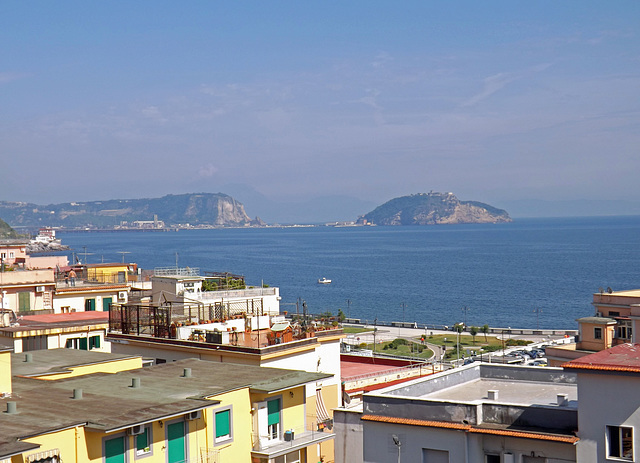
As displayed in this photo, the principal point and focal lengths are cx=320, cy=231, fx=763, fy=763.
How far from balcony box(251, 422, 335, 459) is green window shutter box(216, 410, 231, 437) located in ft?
2.78

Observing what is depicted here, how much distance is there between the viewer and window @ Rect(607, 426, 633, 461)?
11047 millimetres

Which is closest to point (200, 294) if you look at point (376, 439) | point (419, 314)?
point (376, 439)

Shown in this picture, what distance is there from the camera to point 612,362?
37.3 ft

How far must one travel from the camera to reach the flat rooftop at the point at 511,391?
14.2 meters

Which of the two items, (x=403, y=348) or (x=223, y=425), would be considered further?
(x=403, y=348)

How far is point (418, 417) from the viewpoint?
12.8m

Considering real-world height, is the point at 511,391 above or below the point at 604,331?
above

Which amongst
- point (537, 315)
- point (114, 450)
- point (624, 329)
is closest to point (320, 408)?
point (114, 450)

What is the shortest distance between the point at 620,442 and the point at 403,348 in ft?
197

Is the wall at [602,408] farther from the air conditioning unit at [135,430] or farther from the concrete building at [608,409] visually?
the air conditioning unit at [135,430]

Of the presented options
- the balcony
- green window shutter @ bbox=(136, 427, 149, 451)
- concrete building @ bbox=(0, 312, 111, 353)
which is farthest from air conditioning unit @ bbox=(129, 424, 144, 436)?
concrete building @ bbox=(0, 312, 111, 353)

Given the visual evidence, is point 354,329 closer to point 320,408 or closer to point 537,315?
point 537,315

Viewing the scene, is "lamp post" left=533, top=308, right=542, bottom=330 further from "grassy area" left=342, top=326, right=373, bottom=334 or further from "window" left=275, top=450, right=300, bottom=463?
"window" left=275, top=450, right=300, bottom=463

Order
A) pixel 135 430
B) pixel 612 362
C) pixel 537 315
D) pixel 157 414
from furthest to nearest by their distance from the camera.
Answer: pixel 537 315 < pixel 157 414 < pixel 135 430 < pixel 612 362
